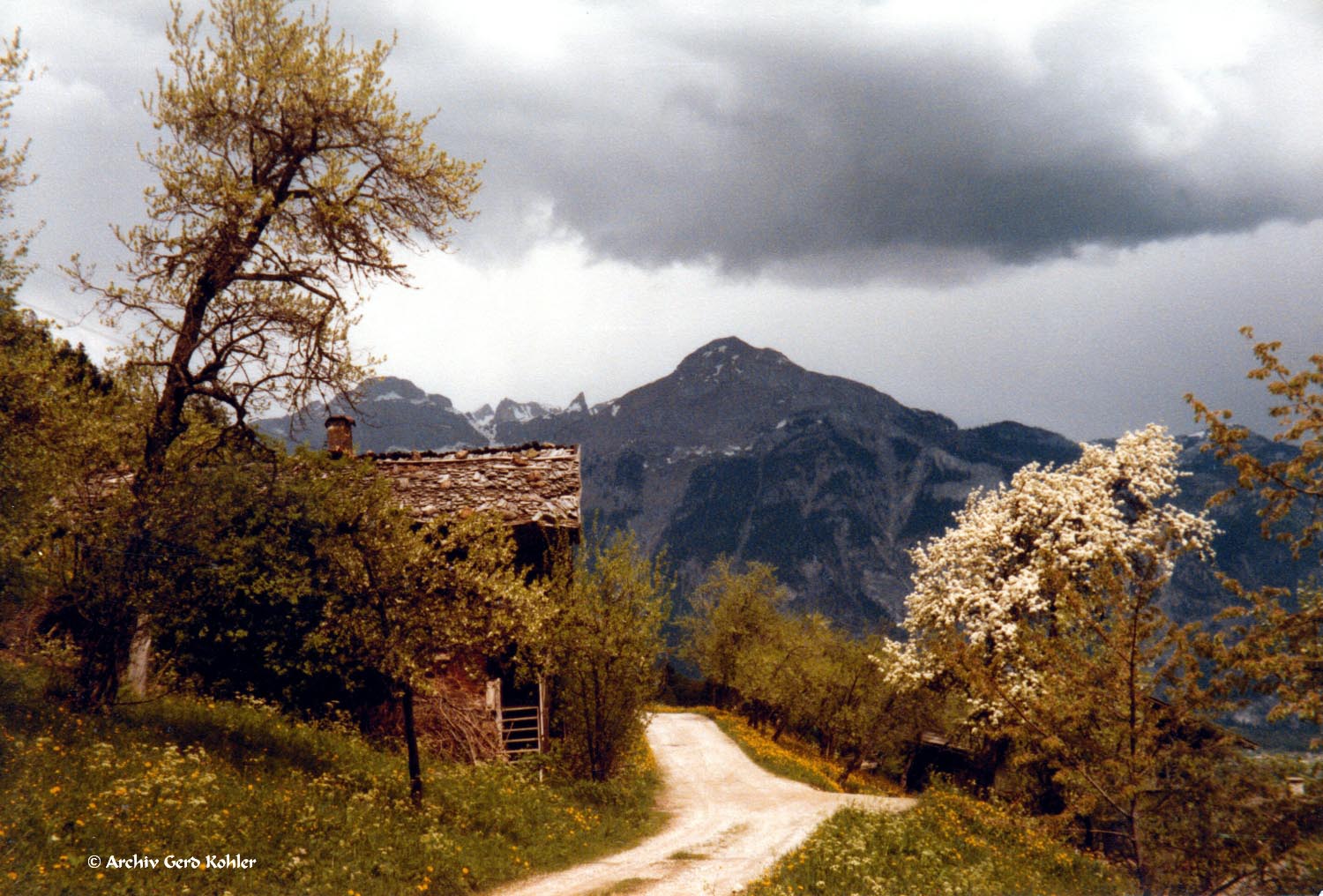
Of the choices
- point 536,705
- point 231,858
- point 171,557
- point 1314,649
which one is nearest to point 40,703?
point 171,557

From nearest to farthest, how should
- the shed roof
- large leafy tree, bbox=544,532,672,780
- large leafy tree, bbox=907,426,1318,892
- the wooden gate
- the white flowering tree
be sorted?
large leafy tree, bbox=907,426,1318,892, the white flowering tree, large leafy tree, bbox=544,532,672,780, the wooden gate, the shed roof

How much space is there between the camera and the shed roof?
63.2 ft

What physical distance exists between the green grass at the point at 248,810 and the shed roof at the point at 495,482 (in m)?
6.10

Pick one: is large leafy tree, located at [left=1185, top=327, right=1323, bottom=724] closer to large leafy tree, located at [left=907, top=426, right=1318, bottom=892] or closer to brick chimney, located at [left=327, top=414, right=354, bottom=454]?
large leafy tree, located at [left=907, top=426, right=1318, bottom=892]

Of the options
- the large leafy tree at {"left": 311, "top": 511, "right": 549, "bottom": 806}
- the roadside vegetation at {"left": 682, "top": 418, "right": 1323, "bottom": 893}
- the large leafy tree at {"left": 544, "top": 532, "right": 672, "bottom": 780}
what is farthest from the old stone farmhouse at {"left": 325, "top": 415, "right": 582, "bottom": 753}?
the roadside vegetation at {"left": 682, "top": 418, "right": 1323, "bottom": 893}

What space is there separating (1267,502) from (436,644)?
13294mm

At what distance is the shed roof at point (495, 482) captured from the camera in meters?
19.3

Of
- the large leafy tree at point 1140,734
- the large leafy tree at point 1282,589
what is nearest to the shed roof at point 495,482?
the large leafy tree at point 1140,734

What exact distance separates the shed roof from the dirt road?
785cm

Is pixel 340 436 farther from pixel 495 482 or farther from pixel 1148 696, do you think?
pixel 1148 696

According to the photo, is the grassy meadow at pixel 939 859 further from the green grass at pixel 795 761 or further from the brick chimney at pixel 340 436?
the brick chimney at pixel 340 436

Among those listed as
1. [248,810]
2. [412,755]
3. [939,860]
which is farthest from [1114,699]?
[248,810]

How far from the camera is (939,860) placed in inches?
492

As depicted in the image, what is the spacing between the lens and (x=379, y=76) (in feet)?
47.0
